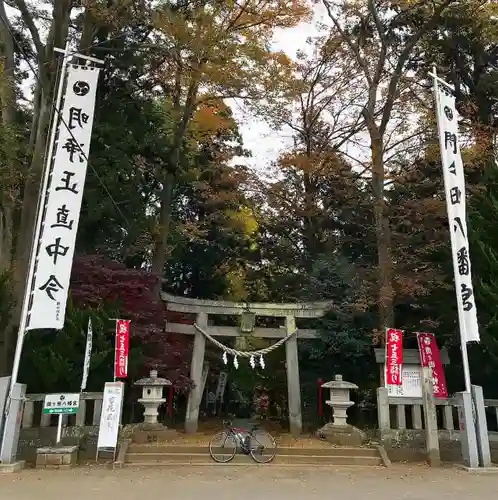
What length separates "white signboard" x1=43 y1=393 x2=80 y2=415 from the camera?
29.0 feet

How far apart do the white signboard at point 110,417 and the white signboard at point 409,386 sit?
216 inches

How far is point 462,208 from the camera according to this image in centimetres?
→ 974

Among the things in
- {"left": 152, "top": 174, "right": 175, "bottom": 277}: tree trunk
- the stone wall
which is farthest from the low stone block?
{"left": 152, "top": 174, "right": 175, "bottom": 277}: tree trunk

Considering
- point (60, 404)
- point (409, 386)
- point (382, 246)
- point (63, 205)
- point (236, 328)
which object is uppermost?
point (382, 246)

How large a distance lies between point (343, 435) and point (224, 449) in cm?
273

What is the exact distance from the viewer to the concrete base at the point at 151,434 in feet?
35.4

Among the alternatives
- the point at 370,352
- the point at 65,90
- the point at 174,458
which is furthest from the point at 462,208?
the point at 65,90

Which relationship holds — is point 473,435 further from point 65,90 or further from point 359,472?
point 65,90

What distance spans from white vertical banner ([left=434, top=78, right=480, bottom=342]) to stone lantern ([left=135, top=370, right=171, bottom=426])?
6610 millimetres

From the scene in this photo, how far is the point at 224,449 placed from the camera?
9.83 meters

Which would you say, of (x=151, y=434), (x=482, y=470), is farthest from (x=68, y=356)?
(x=482, y=470)

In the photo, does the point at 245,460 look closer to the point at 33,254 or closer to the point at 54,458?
the point at 54,458

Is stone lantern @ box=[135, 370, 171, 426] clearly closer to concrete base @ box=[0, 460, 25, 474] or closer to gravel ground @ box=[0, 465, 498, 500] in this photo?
gravel ground @ box=[0, 465, 498, 500]

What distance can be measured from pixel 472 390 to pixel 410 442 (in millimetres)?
1772
